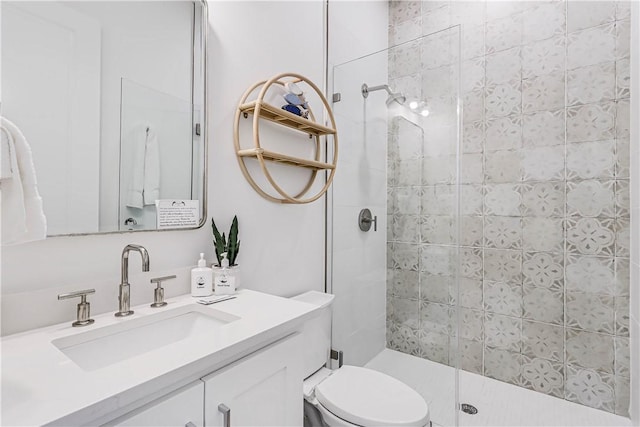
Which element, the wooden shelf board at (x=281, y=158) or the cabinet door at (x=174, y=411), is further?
the wooden shelf board at (x=281, y=158)

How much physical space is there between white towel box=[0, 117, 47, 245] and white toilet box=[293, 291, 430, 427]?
952mm

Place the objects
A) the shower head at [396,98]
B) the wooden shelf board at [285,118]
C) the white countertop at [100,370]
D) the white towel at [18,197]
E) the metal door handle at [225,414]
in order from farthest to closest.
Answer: the shower head at [396,98] → the wooden shelf board at [285,118] → the metal door handle at [225,414] → the white towel at [18,197] → the white countertop at [100,370]

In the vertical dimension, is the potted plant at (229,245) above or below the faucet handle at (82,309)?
above

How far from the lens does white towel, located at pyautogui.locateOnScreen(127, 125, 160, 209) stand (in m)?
0.97

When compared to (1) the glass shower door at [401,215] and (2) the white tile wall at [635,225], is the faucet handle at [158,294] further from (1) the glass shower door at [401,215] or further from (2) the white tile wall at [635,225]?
(2) the white tile wall at [635,225]

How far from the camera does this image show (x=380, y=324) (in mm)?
1986

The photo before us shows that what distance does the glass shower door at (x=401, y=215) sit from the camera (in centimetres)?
173

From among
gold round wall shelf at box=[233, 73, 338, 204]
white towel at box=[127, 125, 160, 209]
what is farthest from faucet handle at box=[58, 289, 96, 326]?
gold round wall shelf at box=[233, 73, 338, 204]

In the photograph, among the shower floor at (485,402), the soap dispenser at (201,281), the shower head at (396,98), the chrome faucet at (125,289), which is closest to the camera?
the chrome faucet at (125,289)

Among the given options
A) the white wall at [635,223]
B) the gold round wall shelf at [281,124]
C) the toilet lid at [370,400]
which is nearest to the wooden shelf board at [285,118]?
the gold round wall shelf at [281,124]

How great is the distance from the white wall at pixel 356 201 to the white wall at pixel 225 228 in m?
0.13

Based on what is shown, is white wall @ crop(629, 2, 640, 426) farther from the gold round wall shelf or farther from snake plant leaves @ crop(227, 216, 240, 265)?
snake plant leaves @ crop(227, 216, 240, 265)

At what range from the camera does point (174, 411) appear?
0.63 m

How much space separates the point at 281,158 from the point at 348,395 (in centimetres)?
99
